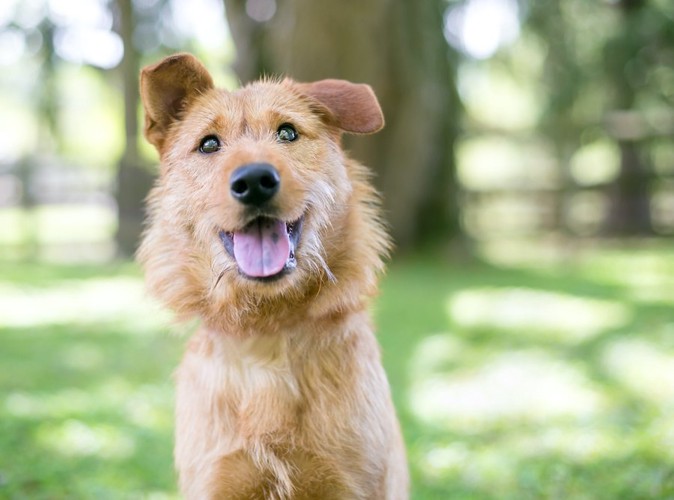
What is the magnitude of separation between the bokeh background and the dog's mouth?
70 cm

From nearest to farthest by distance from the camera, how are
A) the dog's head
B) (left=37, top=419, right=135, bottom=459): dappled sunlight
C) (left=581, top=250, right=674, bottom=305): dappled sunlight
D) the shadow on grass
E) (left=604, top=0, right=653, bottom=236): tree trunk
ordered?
1. the dog's head
2. the shadow on grass
3. (left=37, top=419, right=135, bottom=459): dappled sunlight
4. (left=581, top=250, right=674, bottom=305): dappled sunlight
5. (left=604, top=0, right=653, bottom=236): tree trunk

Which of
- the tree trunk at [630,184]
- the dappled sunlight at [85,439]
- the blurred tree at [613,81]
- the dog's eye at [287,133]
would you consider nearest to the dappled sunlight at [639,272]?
the blurred tree at [613,81]

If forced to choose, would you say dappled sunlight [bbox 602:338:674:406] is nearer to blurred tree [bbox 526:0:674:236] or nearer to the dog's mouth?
the dog's mouth

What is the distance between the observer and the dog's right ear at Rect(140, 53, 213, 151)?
322cm

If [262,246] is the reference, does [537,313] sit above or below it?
below

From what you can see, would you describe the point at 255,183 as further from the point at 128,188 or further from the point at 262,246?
the point at 128,188

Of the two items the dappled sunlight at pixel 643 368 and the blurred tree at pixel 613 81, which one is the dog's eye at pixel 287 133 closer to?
the dappled sunlight at pixel 643 368

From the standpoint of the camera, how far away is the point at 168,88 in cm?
334

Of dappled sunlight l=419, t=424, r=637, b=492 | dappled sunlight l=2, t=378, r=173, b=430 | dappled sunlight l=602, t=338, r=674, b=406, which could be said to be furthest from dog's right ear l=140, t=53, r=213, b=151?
dappled sunlight l=602, t=338, r=674, b=406

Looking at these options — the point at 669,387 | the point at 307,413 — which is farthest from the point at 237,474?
the point at 669,387

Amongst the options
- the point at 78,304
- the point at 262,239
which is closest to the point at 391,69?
the point at 78,304

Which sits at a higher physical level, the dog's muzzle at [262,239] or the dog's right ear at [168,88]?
the dog's right ear at [168,88]

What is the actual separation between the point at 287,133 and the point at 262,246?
611mm

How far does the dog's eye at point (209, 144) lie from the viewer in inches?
124
